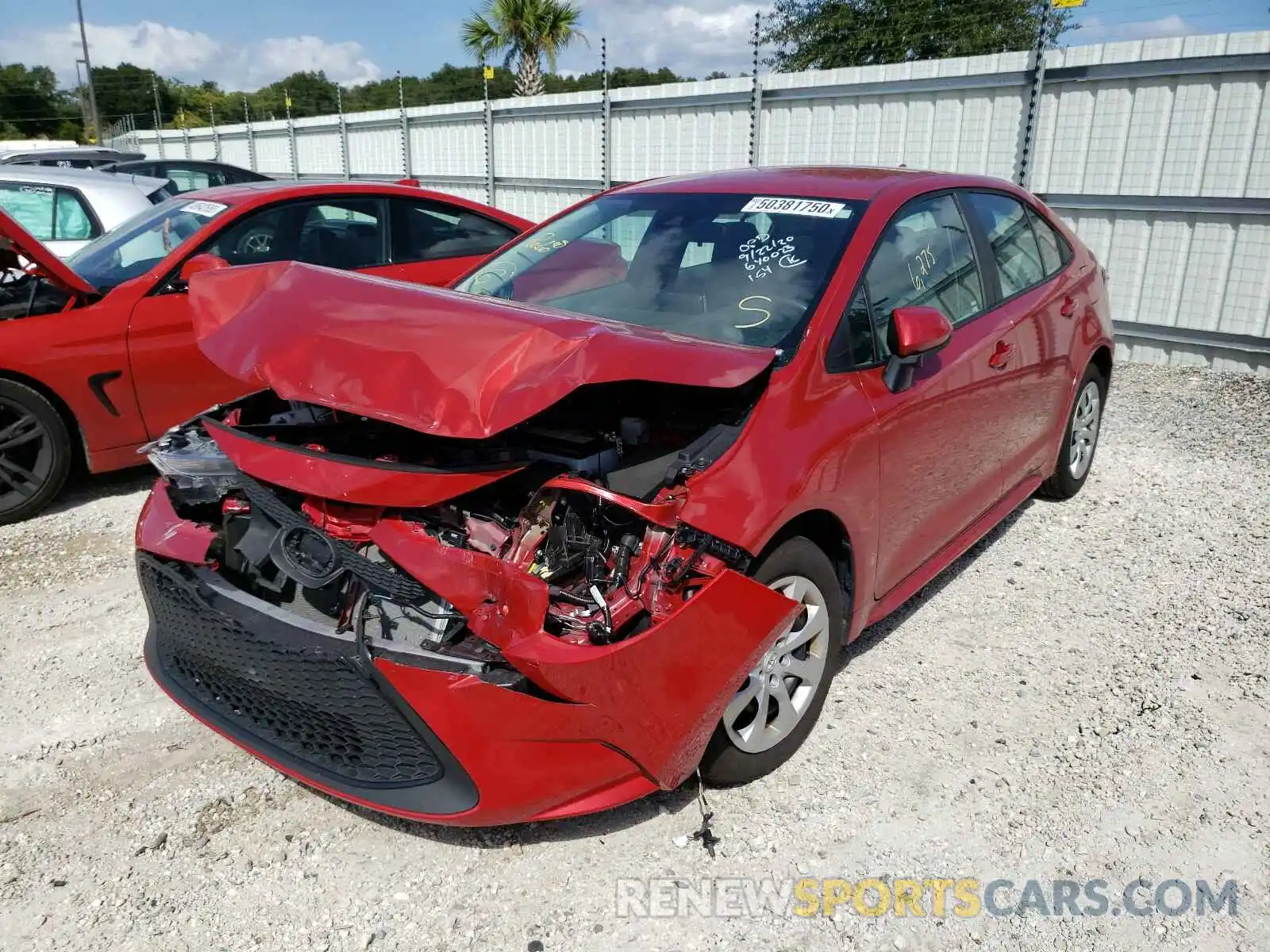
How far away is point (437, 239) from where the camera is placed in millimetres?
6230

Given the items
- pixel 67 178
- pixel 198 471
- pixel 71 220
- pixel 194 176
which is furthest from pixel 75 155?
pixel 198 471

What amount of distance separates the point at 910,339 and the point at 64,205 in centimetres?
766

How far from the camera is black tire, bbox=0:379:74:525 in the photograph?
4.60m

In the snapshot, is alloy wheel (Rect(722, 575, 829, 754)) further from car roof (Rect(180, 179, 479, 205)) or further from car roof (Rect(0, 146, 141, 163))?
car roof (Rect(0, 146, 141, 163))

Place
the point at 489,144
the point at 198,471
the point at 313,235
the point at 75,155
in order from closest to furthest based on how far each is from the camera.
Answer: the point at 198,471 < the point at 313,235 < the point at 489,144 < the point at 75,155

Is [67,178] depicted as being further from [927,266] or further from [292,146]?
[292,146]

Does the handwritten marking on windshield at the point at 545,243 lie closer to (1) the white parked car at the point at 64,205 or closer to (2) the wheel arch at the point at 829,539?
(2) the wheel arch at the point at 829,539

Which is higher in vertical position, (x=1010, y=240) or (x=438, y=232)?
(x=1010, y=240)

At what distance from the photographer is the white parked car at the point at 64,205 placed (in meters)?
7.65

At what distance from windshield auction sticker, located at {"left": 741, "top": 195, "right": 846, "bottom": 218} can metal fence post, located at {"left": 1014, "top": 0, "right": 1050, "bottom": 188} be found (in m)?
6.06

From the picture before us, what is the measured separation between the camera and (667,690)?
2230 mm

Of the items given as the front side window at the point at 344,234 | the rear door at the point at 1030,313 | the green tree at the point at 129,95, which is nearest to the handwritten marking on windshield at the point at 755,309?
the rear door at the point at 1030,313

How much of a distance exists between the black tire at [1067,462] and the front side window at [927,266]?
1.39 meters

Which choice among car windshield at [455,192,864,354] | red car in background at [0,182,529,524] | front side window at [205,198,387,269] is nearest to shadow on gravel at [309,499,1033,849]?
car windshield at [455,192,864,354]
